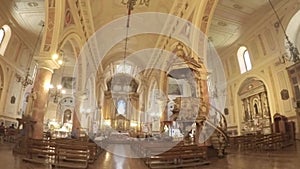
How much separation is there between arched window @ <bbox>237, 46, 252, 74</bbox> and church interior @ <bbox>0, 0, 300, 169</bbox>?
7 centimetres

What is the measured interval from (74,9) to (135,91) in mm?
19875

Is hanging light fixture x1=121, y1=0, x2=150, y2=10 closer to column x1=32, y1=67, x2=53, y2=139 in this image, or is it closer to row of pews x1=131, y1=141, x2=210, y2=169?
column x1=32, y1=67, x2=53, y2=139

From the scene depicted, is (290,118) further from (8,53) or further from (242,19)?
(8,53)

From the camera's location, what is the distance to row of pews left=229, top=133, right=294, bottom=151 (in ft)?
28.8

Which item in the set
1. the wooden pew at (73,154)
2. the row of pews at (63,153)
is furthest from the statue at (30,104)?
the wooden pew at (73,154)

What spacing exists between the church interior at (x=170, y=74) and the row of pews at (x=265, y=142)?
5cm

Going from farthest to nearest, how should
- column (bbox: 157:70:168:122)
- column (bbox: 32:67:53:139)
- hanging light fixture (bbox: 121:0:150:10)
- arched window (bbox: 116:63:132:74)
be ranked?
arched window (bbox: 116:63:132:74) → column (bbox: 157:70:168:122) → hanging light fixture (bbox: 121:0:150:10) → column (bbox: 32:67:53:139)

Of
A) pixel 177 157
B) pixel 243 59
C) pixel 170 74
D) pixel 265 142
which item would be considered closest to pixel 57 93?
pixel 170 74

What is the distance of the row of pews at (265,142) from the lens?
8773mm

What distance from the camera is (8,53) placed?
1366 cm

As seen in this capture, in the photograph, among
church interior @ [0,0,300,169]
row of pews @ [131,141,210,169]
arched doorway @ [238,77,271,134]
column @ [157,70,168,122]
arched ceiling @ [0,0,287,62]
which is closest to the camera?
row of pews @ [131,141,210,169]

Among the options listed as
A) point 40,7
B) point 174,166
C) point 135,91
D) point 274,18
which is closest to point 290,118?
point 274,18

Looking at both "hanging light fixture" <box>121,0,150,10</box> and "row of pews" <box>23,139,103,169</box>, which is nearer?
"row of pews" <box>23,139,103,169</box>

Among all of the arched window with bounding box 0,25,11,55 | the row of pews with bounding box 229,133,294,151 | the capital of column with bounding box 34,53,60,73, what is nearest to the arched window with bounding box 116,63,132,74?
the arched window with bounding box 0,25,11,55
